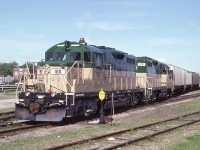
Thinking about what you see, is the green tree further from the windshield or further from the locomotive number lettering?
the locomotive number lettering

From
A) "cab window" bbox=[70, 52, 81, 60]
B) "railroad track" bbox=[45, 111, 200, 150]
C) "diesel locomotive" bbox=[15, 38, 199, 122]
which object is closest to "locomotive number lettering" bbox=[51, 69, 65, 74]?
"diesel locomotive" bbox=[15, 38, 199, 122]

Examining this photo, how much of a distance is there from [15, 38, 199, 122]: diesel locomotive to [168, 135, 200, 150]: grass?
18.4 ft

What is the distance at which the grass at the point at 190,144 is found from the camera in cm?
983

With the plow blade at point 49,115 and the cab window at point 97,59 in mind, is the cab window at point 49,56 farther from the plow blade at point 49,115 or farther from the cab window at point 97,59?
the plow blade at point 49,115

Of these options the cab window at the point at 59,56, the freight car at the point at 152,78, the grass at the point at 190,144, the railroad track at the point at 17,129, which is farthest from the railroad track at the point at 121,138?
the freight car at the point at 152,78

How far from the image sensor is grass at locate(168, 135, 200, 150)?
9.83 metres

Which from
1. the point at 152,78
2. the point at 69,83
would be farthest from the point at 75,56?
the point at 152,78

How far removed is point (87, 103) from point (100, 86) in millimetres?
1711

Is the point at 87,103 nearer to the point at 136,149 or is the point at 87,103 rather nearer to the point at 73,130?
the point at 73,130

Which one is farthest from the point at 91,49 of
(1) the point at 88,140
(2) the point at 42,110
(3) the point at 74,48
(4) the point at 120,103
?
(1) the point at 88,140

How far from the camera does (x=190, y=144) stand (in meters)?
10.4

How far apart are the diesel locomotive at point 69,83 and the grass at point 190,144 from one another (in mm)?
5593

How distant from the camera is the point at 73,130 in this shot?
43.6 feet

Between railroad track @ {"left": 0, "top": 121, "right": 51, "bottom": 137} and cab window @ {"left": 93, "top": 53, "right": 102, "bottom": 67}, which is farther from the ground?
cab window @ {"left": 93, "top": 53, "right": 102, "bottom": 67}
